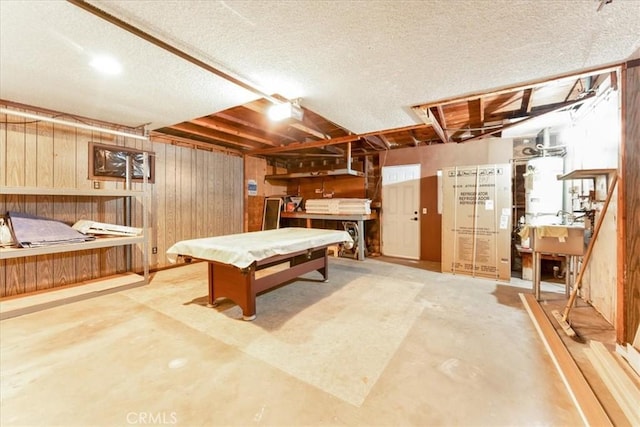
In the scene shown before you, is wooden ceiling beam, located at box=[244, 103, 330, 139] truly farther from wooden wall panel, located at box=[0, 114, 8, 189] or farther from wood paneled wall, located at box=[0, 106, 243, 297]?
wooden wall panel, located at box=[0, 114, 8, 189]

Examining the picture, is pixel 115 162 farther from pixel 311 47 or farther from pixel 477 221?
pixel 477 221

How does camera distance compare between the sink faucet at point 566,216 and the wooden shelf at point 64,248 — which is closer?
the wooden shelf at point 64,248

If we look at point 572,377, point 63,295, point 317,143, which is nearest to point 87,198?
point 63,295

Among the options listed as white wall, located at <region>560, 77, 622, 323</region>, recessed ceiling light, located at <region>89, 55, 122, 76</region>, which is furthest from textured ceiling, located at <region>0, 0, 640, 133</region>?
white wall, located at <region>560, 77, 622, 323</region>

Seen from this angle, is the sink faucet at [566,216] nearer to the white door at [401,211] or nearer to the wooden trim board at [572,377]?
the wooden trim board at [572,377]

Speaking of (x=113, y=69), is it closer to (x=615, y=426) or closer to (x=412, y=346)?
(x=412, y=346)

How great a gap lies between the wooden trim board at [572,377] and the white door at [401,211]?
3.02 metres

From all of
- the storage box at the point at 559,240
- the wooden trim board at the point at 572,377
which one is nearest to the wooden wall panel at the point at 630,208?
the wooden trim board at the point at 572,377

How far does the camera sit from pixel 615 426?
55.6 inches

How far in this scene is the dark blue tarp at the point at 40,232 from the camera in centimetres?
291

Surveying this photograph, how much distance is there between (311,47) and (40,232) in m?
3.65

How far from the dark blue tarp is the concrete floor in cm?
77

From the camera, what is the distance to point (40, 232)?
10.0 ft

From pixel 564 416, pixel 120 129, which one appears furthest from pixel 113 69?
pixel 564 416
